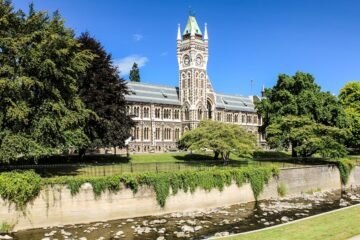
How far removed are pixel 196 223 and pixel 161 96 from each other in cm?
6059

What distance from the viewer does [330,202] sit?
38375 millimetres

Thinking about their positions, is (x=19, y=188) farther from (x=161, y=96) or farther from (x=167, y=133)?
(x=161, y=96)

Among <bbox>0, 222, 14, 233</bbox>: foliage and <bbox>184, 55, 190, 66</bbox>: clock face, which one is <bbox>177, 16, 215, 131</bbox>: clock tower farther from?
<bbox>0, 222, 14, 233</bbox>: foliage

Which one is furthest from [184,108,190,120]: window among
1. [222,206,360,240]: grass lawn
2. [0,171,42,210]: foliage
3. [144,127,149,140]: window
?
[222,206,360,240]: grass lawn

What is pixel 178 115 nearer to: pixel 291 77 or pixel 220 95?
pixel 220 95

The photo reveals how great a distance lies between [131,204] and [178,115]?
59.3 metres

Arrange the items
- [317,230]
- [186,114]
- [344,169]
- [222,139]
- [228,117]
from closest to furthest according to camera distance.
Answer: [317,230] < [222,139] < [344,169] < [186,114] < [228,117]

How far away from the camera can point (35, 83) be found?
1207 inches

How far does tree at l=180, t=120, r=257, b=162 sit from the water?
462 inches

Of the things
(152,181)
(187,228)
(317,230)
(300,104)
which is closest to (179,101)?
(300,104)

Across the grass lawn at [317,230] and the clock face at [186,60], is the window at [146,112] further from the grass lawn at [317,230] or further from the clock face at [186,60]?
the grass lawn at [317,230]

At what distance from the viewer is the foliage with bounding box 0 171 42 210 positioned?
25656 millimetres

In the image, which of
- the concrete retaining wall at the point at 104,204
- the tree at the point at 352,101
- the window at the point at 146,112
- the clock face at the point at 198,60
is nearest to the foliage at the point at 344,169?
the concrete retaining wall at the point at 104,204

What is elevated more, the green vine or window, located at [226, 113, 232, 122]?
window, located at [226, 113, 232, 122]
